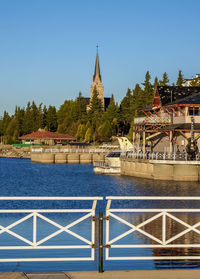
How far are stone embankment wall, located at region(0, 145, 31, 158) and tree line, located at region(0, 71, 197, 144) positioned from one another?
344cm

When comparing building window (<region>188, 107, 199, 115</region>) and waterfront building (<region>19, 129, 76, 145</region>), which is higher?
building window (<region>188, 107, 199, 115</region>)

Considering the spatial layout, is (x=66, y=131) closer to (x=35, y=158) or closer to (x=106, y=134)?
(x=106, y=134)

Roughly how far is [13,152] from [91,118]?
110ft

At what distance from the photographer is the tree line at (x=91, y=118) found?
121 m

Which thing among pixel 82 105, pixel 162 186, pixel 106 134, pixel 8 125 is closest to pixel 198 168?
pixel 162 186

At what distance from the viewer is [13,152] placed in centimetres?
17925

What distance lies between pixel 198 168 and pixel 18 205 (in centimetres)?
2182

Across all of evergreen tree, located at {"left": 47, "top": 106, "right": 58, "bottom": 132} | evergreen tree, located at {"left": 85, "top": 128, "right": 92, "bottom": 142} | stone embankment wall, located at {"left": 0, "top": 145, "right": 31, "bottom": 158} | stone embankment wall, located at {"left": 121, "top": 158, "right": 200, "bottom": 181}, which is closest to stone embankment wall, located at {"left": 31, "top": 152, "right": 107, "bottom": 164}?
evergreen tree, located at {"left": 85, "top": 128, "right": 92, "bottom": 142}

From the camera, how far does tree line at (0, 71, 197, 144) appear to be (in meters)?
121

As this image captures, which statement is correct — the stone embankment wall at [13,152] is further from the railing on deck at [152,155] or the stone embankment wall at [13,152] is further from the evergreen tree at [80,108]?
the railing on deck at [152,155]

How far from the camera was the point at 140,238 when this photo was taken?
55.0 feet

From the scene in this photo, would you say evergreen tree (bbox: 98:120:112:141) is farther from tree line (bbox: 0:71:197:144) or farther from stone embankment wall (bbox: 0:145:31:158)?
stone embankment wall (bbox: 0:145:31:158)

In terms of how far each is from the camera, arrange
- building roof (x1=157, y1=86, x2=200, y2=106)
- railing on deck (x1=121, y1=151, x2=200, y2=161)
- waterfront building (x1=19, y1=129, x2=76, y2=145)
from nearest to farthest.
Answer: railing on deck (x1=121, y1=151, x2=200, y2=161)
building roof (x1=157, y1=86, x2=200, y2=106)
waterfront building (x1=19, y1=129, x2=76, y2=145)

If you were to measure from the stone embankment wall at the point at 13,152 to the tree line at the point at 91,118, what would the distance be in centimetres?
344
